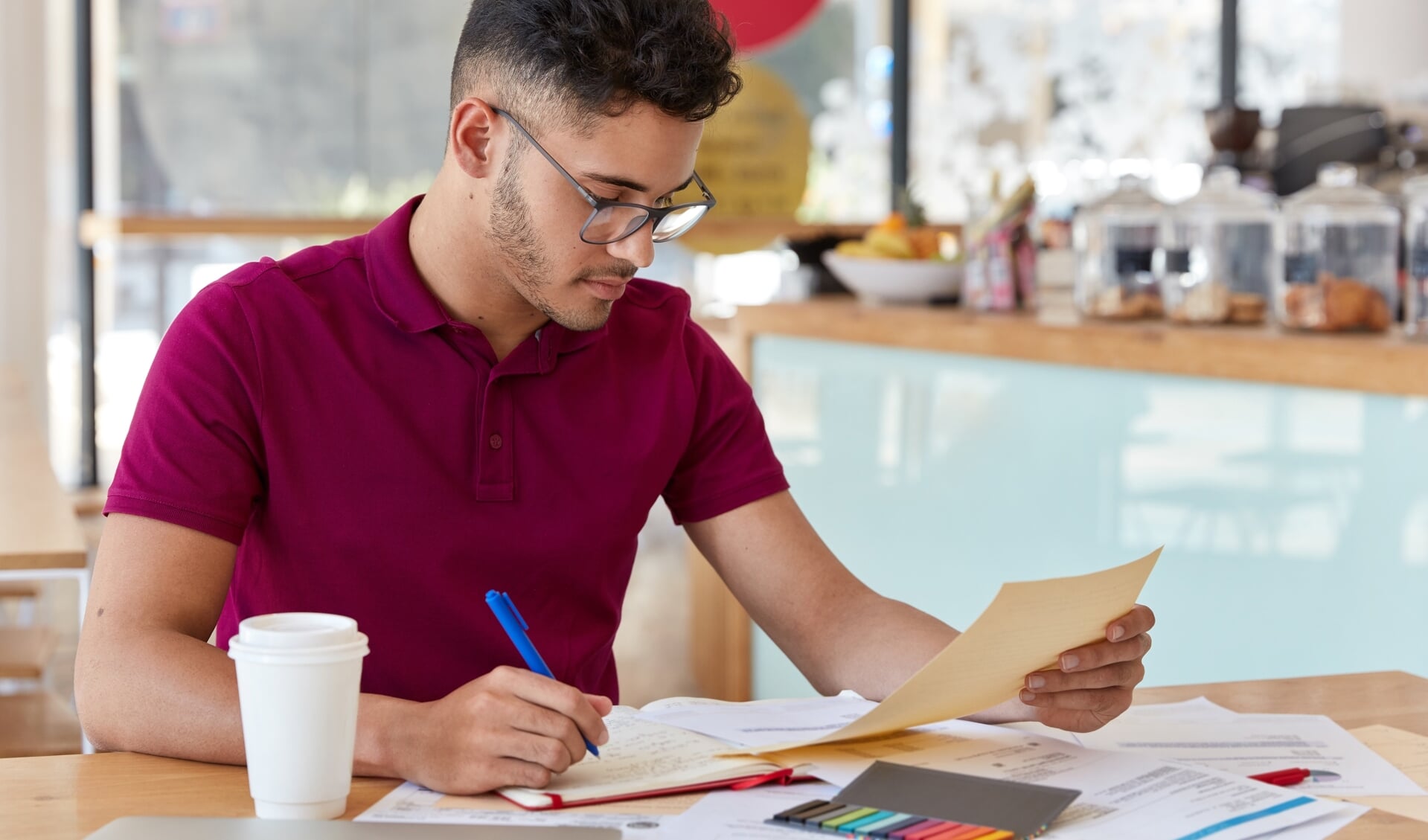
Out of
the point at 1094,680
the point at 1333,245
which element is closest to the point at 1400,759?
the point at 1094,680

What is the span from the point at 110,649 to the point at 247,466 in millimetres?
201

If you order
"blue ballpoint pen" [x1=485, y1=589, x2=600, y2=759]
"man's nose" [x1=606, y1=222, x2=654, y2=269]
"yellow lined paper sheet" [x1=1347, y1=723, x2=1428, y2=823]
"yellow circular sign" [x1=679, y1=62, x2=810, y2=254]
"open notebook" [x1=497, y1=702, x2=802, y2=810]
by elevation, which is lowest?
"yellow lined paper sheet" [x1=1347, y1=723, x2=1428, y2=823]

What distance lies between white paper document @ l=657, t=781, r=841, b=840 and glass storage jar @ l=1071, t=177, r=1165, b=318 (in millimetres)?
1761

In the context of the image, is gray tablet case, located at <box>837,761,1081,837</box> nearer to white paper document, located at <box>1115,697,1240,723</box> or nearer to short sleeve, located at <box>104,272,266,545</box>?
white paper document, located at <box>1115,697,1240,723</box>

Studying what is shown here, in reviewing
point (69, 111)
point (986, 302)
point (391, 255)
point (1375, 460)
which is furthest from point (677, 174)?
point (69, 111)

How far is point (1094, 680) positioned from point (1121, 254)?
5.43ft

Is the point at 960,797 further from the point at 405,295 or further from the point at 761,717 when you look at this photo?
the point at 405,295

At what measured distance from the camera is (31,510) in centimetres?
219

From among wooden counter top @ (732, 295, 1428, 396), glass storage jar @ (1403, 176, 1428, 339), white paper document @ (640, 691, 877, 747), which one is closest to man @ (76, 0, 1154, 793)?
white paper document @ (640, 691, 877, 747)

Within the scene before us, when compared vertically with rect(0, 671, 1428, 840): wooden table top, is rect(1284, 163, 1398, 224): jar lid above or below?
above

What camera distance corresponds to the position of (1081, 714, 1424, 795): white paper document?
1049 millimetres

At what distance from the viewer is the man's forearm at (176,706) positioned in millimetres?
1002

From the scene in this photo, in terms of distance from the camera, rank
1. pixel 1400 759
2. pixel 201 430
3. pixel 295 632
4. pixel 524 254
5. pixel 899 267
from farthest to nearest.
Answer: pixel 899 267
pixel 524 254
pixel 201 430
pixel 1400 759
pixel 295 632

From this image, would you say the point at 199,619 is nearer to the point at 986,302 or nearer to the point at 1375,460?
the point at 1375,460
